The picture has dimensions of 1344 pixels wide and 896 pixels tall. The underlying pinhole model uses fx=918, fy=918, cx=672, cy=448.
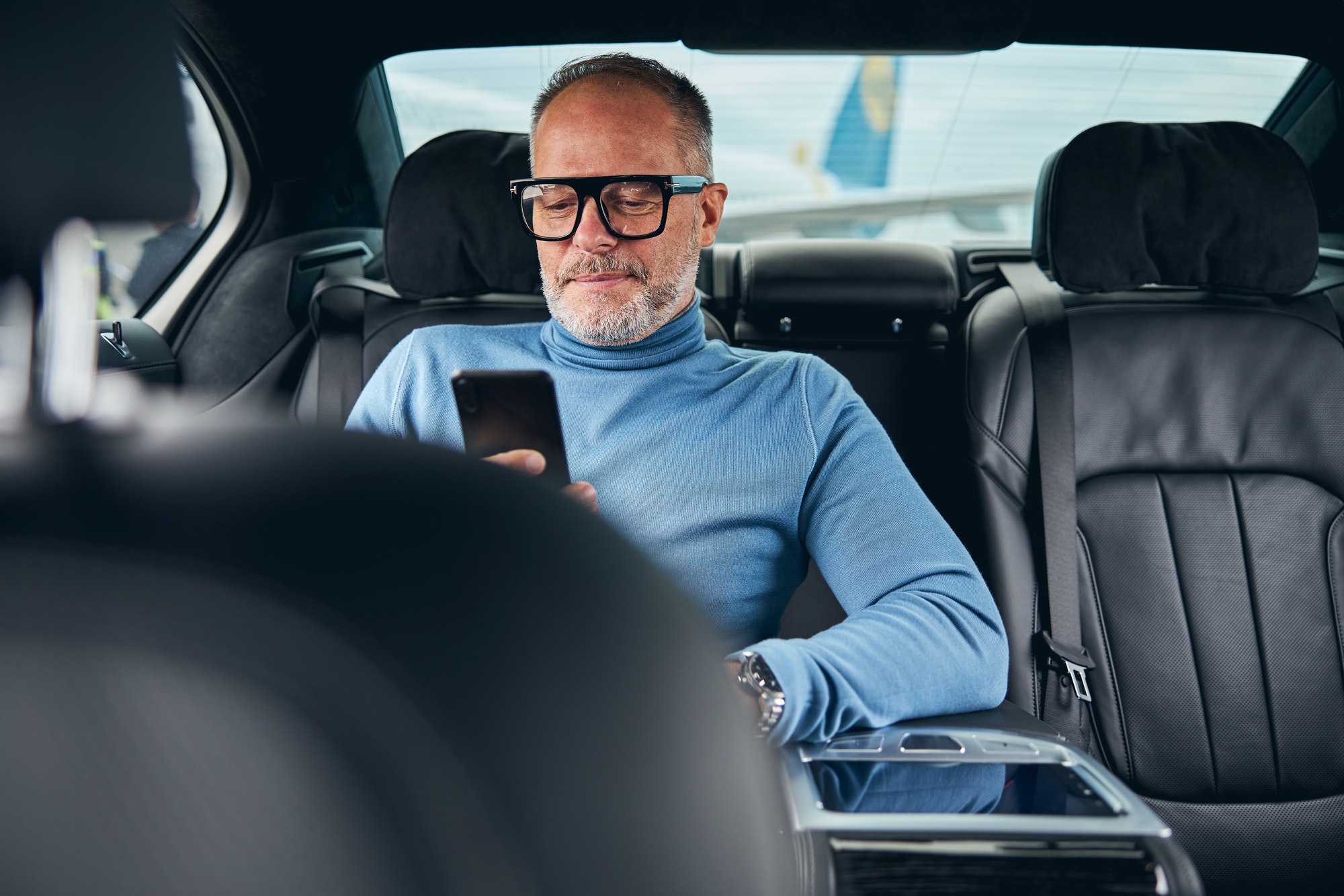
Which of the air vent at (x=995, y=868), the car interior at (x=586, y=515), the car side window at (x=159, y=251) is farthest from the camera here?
the car side window at (x=159, y=251)

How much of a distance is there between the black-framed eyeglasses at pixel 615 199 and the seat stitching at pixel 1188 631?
96 cm

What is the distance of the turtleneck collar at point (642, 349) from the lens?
1.40 metres

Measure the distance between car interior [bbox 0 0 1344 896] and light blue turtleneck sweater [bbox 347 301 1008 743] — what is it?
64 mm

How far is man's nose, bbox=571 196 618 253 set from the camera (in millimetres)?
1351

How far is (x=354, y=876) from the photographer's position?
28cm

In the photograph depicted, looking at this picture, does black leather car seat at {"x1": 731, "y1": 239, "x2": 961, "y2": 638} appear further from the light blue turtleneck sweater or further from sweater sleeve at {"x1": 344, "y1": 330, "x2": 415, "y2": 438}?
sweater sleeve at {"x1": 344, "y1": 330, "x2": 415, "y2": 438}

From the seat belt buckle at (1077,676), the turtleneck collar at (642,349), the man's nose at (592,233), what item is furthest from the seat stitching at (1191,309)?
the man's nose at (592,233)

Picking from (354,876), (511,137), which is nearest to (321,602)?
(354,876)

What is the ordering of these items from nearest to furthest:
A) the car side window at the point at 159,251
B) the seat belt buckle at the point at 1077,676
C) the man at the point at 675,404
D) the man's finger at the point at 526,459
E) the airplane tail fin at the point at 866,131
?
the man's finger at the point at 526,459
the man at the point at 675,404
the seat belt buckle at the point at 1077,676
the car side window at the point at 159,251
the airplane tail fin at the point at 866,131

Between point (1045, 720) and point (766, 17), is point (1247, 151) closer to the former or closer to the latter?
point (766, 17)

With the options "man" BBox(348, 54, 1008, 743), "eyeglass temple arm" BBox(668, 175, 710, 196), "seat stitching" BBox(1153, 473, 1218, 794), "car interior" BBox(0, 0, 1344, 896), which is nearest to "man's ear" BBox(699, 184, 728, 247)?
"man" BBox(348, 54, 1008, 743)

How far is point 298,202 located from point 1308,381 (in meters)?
2.02

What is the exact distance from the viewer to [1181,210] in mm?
1615

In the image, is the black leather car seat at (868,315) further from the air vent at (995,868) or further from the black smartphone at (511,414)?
the air vent at (995,868)
